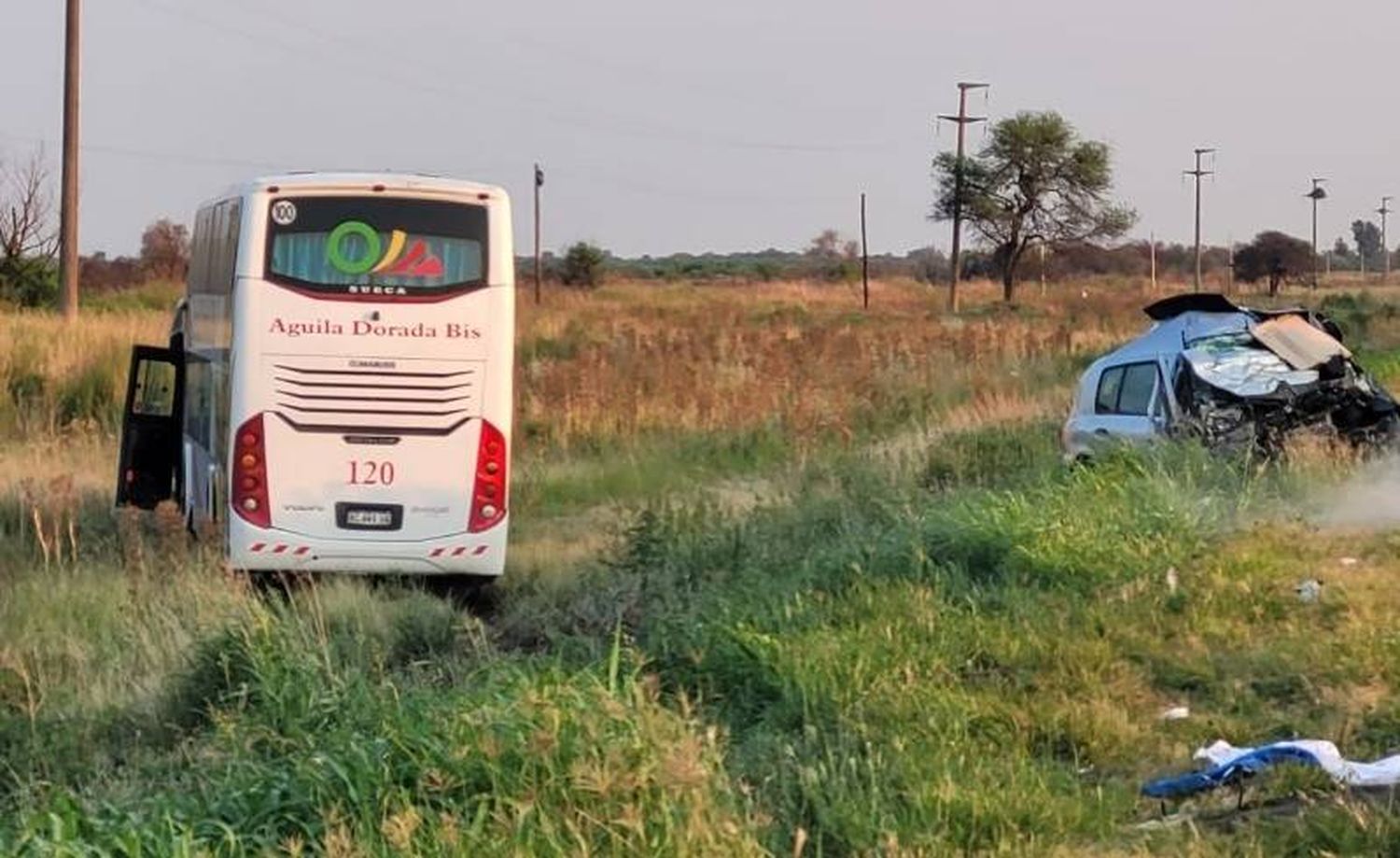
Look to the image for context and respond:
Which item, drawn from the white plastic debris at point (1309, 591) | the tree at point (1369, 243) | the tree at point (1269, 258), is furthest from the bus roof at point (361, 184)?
the tree at point (1369, 243)

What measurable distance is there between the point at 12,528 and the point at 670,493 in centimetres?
626

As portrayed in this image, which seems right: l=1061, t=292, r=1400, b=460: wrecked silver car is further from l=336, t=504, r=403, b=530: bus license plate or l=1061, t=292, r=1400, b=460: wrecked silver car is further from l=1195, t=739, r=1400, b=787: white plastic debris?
l=1195, t=739, r=1400, b=787: white plastic debris

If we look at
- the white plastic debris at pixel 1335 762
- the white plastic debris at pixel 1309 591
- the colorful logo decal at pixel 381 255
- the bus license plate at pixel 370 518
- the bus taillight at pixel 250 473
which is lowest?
the white plastic debris at pixel 1335 762

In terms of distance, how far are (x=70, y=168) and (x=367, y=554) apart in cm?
1904

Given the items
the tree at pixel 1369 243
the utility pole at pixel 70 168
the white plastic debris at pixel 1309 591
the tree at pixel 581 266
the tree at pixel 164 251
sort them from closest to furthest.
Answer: the white plastic debris at pixel 1309 591 < the utility pole at pixel 70 168 < the tree at pixel 164 251 < the tree at pixel 581 266 < the tree at pixel 1369 243

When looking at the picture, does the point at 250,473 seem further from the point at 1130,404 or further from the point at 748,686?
the point at 1130,404

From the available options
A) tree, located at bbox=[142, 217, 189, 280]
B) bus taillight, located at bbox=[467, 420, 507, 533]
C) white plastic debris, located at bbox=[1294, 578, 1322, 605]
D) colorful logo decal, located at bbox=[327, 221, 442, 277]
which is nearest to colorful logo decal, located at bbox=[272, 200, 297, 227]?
colorful logo decal, located at bbox=[327, 221, 442, 277]

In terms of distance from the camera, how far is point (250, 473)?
42.9 ft

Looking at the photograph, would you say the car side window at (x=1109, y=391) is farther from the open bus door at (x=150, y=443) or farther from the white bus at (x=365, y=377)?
the open bus door at (x=150, y=443)

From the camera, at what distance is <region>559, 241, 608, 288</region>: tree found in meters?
75.5

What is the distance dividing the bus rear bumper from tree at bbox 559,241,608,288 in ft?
203

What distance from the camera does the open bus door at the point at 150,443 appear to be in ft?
53.5

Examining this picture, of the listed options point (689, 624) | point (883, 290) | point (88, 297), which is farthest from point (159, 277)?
point (689, 624)

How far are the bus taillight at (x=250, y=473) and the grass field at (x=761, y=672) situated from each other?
0.56 meters
